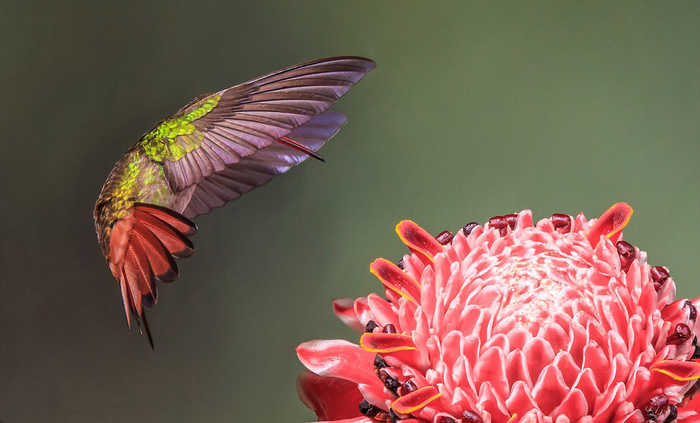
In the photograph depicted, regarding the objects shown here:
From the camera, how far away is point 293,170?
0.73 meters

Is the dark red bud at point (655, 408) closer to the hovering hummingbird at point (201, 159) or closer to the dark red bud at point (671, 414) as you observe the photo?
the dark red bud at point (671, 414)

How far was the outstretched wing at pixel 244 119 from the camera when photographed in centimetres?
41

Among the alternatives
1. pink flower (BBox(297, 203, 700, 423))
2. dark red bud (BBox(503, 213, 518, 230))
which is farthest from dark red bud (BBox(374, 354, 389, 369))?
dark red bud (BBox(503, 213, 518, 230))

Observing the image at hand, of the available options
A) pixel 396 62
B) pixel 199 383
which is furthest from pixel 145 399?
pixel 396 62

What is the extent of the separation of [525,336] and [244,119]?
7.9 inches

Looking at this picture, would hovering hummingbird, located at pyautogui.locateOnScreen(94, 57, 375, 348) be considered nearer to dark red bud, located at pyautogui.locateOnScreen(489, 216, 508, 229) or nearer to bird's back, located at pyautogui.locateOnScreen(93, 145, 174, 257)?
bird's back, located at pyautogui.locateOnScreen(93, 145, 174, 257)

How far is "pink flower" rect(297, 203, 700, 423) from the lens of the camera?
310 millimetres

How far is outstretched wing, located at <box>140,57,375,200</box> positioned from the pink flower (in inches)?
3.7

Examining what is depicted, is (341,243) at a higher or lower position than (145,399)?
higher


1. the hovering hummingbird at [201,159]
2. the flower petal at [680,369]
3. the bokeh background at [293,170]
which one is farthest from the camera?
the bokeh background at [293,170]

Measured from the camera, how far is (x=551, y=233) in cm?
37

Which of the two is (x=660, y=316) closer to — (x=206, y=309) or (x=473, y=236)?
(x=473, y=236)

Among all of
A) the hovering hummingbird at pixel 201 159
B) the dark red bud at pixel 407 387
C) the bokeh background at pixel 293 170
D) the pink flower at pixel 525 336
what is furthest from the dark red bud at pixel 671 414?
the bokeh background at pixel 293 170

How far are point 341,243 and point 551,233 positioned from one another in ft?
1.24
